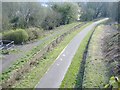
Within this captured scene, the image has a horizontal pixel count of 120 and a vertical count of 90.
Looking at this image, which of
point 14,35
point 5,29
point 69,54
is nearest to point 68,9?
point 5,29

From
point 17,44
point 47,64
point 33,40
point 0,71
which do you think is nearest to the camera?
point 0,71

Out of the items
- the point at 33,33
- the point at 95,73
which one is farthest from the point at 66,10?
the point at 95,73

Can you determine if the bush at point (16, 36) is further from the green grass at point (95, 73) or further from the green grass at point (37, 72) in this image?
the green grass at point (95, 73)

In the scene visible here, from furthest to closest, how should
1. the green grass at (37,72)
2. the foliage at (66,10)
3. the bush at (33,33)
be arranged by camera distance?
the foliage at (66,10) < the bush at (33,33) < the green grass at (37,72)

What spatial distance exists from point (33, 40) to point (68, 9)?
3156 cm

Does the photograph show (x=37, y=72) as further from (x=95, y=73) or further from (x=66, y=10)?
(x=66, y=10)

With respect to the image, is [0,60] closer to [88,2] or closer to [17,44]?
[17,44]

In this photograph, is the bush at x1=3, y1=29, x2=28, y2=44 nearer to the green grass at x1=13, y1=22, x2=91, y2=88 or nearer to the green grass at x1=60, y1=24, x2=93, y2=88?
the green grass at x1=13, y1=22, x2=91, y2=88

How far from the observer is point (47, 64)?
20.6 m

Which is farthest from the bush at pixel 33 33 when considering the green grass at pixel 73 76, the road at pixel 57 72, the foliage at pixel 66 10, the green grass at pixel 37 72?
the foliage at pixel 66 10

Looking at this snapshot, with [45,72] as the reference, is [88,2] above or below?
above

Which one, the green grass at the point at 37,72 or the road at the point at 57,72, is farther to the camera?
the road at the point at 57,72

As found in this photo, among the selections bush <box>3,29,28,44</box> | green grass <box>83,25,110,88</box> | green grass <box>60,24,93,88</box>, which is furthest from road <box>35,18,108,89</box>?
bush <box>3,29,28,44</box>

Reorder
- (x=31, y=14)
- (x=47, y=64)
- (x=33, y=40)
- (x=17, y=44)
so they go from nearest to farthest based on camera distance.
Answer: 1. (x=47, y=64)
2. (x=17, y=44)
3. (x=33, y=40)
4. (x=31, y=14)
